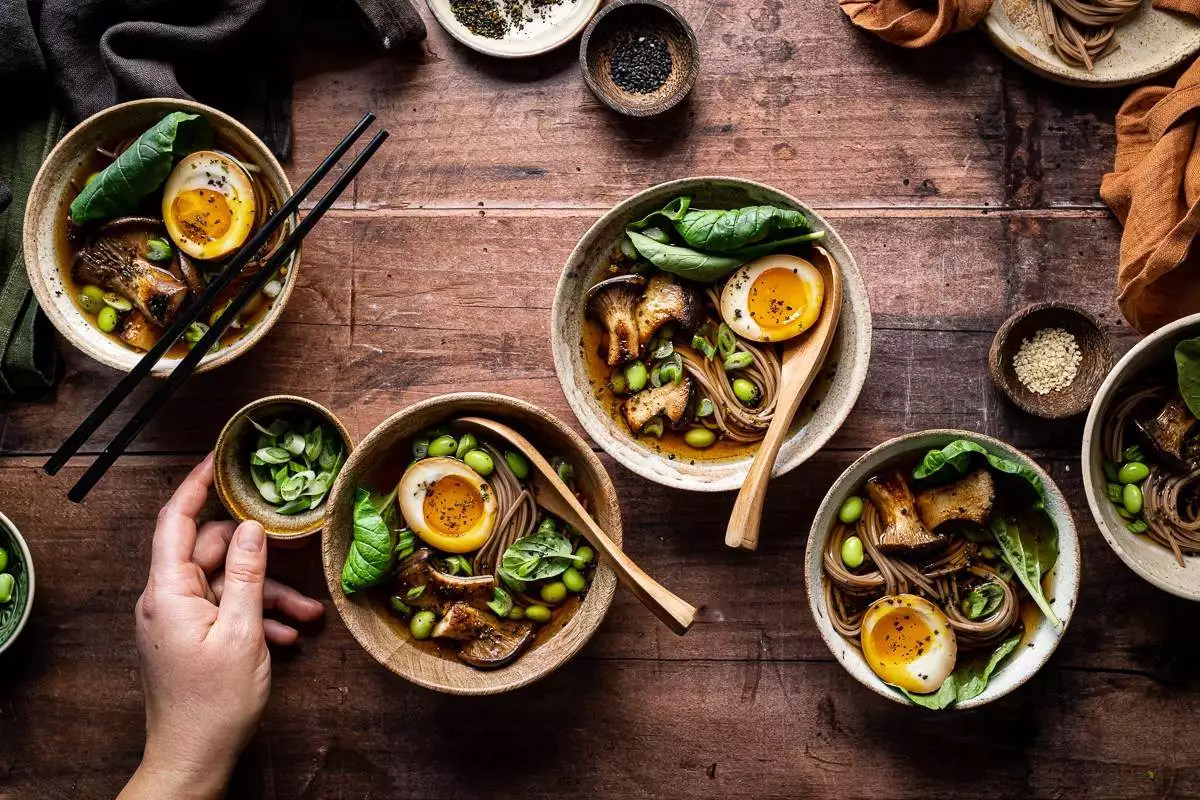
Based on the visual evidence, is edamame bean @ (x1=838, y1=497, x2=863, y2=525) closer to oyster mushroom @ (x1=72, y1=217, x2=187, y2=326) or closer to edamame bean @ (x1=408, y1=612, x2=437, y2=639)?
edamame bean @ (x1=408, y1=612, x2=437, y2=639)

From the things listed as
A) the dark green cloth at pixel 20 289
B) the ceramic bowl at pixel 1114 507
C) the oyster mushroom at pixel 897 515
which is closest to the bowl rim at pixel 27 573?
the dark green cloth at pixel 20 289

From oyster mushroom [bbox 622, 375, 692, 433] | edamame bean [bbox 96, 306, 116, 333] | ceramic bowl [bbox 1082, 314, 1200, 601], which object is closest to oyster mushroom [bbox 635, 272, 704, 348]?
oyster mushroom [bbox 622, 375, 692, 433]

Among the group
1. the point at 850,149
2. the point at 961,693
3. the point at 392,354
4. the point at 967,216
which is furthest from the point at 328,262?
the point at 961,693

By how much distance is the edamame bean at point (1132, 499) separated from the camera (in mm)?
3051

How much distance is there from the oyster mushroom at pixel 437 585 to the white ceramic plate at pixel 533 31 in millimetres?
1829

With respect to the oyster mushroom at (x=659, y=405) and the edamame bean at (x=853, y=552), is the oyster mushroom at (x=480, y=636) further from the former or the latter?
the edamame bean at (x=853, y=552)

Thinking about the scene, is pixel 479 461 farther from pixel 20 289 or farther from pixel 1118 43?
pixel 1118 43

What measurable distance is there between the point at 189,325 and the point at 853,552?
2355mm

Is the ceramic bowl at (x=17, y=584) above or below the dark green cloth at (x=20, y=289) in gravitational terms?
below

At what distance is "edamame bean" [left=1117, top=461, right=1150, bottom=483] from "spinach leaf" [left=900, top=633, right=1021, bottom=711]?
2.13 ft

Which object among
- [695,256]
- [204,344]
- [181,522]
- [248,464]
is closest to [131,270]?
[204,344]

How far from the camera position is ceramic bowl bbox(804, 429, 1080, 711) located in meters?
2.92

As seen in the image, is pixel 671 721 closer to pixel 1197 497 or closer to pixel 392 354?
pixel 392 354

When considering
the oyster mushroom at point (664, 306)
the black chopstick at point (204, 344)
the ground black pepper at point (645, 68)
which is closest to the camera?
A: the black chopstick at point (204, 344)
